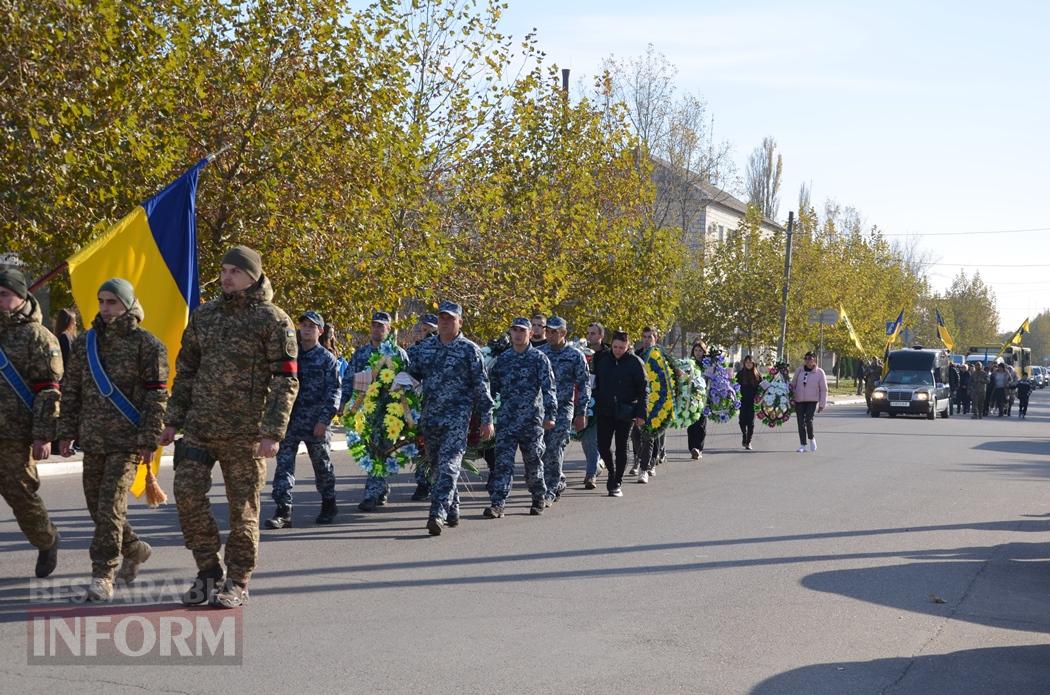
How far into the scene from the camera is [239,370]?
23.5ft

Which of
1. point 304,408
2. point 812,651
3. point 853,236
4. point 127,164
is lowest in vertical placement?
point 812,651

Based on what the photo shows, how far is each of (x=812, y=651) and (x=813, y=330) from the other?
49927 millimetres

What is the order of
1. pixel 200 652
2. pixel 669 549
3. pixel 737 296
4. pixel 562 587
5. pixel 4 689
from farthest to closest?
pixel 737 296 → pixel 669 549 → pixel 562 587 → pixel 200 652 → pixel 4 689

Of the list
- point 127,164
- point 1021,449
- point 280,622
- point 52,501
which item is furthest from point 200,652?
point 1021,449

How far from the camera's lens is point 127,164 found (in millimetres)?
16344

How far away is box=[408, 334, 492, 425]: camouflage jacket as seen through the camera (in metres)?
10.7

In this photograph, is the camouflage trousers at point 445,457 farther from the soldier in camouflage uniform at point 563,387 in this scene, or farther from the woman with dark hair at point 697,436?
the woman with dark hair at point 697,436

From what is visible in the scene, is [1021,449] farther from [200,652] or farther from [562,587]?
[200,652]

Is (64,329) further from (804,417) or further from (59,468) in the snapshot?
(804,417)

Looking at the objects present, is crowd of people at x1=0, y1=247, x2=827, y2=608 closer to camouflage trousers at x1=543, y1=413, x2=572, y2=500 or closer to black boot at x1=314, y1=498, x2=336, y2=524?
black boot at x1=314, y1=498, x2=336, y2=524

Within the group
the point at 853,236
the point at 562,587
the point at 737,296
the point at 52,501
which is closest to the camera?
the point at 562,587

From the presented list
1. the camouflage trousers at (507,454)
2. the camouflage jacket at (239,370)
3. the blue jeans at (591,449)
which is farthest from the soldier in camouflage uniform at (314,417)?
the blue jeans at (591,449)

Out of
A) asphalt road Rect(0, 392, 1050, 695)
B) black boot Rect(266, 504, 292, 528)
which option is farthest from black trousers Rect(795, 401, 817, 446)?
black boot Rect(266, 504, 292, 528)

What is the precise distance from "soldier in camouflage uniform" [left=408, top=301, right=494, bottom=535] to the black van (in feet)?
97.7
